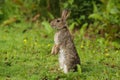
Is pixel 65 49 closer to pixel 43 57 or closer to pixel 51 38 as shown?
pixel 43 57

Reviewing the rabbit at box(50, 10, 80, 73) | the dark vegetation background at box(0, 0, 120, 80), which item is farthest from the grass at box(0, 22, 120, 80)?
the rabbit at box(50, 10, 80, 73)

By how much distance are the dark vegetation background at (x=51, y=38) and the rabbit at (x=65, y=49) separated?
174 millimetres

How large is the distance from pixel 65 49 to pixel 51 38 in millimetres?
3485

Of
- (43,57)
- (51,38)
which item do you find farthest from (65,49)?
(51,38)

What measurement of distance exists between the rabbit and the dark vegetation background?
174 millimetres

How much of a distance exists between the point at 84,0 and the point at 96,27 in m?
1.01

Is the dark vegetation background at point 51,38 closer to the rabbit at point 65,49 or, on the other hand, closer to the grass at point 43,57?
the grass at point 43,57

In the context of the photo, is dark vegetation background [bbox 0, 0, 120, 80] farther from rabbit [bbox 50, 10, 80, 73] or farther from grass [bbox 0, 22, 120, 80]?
rabbit [bbox 50, 10, 80, 73]

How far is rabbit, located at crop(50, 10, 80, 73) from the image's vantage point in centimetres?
780

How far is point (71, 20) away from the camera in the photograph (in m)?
12.2

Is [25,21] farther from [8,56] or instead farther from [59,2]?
[8,56]

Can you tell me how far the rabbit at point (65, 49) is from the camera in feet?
25.6

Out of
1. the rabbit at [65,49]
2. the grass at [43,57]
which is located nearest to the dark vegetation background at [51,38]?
the grass at [43,57]

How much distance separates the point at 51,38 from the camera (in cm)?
1138
